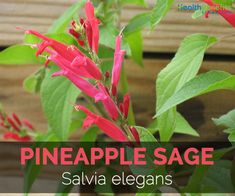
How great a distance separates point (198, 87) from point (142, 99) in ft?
1.43

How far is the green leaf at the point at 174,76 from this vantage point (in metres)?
0.51

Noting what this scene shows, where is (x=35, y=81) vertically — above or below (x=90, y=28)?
below

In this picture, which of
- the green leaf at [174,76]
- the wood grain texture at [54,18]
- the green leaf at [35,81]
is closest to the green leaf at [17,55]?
the green leaf at [35,81]

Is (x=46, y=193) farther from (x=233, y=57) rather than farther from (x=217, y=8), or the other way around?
(x=217, y=8)

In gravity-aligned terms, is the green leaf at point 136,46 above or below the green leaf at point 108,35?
below

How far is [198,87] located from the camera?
1.43 ft

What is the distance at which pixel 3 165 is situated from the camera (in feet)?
3.11

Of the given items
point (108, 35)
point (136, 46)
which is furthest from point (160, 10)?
point (136, 46)

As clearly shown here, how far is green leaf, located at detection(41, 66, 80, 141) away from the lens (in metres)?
0.63

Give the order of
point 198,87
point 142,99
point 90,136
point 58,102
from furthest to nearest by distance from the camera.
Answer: point 142,99, point 90,136, point 58,102, point 198,87

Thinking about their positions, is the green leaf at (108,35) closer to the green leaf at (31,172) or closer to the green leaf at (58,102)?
the green leaf at (58,102)

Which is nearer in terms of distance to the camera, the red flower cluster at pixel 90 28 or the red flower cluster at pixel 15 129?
the red flower cluster at pixel 90 28

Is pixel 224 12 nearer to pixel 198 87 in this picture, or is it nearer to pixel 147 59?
pixel 198 87

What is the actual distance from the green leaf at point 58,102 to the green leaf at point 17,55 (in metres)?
0.05
